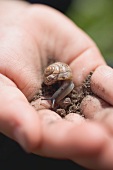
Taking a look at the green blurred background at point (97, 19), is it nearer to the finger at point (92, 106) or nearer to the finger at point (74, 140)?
the finger at point (92, 106)

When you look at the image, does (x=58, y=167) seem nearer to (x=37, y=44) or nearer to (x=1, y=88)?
(x=1, y=88)

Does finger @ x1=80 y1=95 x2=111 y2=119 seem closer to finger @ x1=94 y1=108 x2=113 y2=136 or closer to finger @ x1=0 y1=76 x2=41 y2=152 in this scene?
finger @ x1=94 y1=108 x2=113 y2=136

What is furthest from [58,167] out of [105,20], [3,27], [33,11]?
[105,20]

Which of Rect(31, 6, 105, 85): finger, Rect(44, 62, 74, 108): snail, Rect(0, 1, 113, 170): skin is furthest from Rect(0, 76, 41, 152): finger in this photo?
Rect(31, 6, 105, 85): finger

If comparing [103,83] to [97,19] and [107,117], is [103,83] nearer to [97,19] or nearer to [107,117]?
[107,117]

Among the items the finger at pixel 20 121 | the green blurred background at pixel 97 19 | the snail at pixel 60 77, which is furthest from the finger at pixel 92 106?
the green blurred background at pixel 97 19

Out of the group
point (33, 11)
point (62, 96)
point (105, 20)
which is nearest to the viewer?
point (62, 96)
